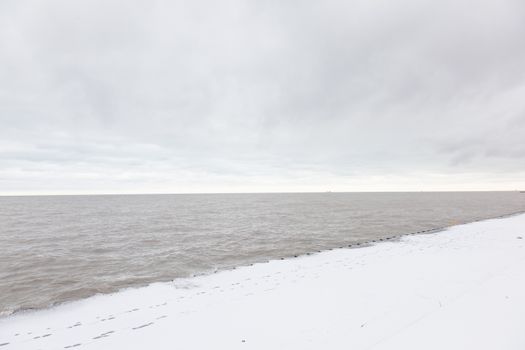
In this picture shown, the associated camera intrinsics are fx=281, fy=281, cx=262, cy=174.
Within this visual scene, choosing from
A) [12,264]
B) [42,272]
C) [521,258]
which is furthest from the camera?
[12,264]

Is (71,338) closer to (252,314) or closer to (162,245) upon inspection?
(252,314)

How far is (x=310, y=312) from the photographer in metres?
8.54

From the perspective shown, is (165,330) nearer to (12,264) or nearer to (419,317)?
(419,317)

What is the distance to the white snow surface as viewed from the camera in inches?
270

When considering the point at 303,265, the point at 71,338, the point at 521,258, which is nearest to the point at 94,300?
the point at 71,338

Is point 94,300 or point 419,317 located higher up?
point 419,317

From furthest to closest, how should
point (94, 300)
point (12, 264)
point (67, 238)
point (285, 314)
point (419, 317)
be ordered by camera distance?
point (67, 238)
point (12, 264)
point (94, 300)
point (285, 314)
point (419, 317)

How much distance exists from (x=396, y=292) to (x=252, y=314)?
17.1ft

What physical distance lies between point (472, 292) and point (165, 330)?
Result: 10027mm

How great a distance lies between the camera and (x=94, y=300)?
1159 centimetres

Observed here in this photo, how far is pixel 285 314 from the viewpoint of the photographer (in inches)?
335

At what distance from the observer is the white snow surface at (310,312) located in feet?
22.5

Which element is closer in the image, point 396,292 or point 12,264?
point 396,292

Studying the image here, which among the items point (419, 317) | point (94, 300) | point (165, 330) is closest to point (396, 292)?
point (419, 317)
